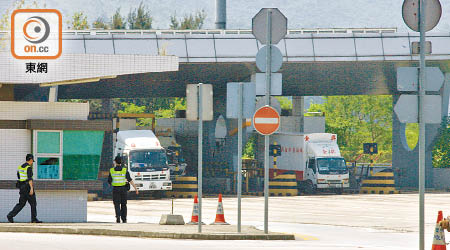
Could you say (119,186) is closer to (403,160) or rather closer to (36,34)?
(36,34)

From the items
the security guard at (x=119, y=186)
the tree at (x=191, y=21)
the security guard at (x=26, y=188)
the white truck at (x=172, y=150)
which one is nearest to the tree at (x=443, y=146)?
the white truck at (x=172, y=150)

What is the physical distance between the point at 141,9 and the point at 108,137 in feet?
260

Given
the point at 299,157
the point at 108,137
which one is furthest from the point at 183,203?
the point at 299,157

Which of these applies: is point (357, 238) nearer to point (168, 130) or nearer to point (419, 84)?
point (419, 84)

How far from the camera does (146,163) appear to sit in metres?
41.3

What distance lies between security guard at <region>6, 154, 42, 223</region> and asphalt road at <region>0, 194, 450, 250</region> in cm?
270

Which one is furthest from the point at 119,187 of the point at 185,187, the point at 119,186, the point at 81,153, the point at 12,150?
the point at 185,187

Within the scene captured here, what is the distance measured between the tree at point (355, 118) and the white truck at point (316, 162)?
2285 inches

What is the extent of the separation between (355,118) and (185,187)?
7422 cm

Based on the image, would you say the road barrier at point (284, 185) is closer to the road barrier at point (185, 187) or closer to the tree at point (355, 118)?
the road barrier at point (185, 187)

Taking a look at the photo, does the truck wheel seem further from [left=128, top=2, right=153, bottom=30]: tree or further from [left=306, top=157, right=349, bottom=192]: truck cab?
[left=128, top=2, right=153, bottom=30]: tree

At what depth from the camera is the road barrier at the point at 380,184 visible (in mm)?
46750

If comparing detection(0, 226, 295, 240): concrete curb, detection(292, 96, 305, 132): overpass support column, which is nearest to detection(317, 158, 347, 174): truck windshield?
detection(292, 96, 305, 132): overpass support column

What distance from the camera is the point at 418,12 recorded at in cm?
1566
